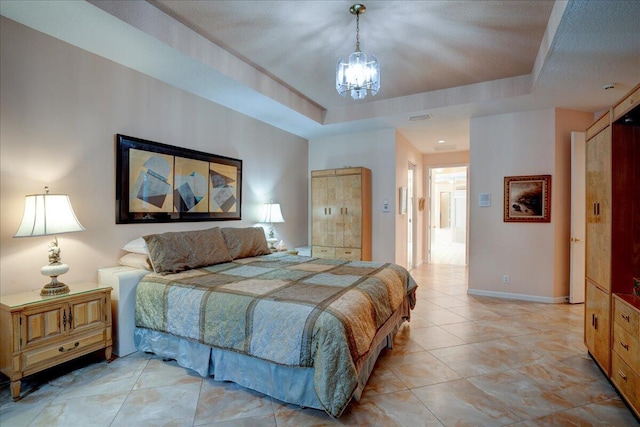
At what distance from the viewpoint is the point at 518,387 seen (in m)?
2.17

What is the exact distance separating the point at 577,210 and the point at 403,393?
370 centimetres

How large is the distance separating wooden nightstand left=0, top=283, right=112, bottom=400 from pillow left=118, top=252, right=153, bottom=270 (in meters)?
0.39

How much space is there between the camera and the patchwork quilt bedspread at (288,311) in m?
1.72

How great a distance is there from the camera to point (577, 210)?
407 cm

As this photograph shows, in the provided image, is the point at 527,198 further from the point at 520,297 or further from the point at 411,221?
the point at 411,221

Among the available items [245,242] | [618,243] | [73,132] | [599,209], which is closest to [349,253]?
[245,242]

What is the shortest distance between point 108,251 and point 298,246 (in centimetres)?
319

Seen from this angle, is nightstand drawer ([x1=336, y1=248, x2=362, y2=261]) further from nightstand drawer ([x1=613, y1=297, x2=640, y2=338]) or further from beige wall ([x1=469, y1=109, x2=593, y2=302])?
nightstand drawer ([x1=613, y1=297, x2=640, y2=338])

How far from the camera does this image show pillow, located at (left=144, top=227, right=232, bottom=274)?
2.77 meters

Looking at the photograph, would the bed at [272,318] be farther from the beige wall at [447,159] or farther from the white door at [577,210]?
the beige wall at [447,159]

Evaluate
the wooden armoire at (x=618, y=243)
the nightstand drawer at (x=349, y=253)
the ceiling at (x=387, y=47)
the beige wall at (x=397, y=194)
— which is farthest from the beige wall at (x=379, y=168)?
the wooden armoire at (x=618, y=243)

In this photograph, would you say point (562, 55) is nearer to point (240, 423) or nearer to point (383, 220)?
point (383, 220)

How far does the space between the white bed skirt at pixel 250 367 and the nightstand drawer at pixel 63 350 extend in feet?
1.05

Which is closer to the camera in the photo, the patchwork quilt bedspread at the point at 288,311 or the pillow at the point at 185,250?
the patchwork quilt bedspread at the point at 288,311
